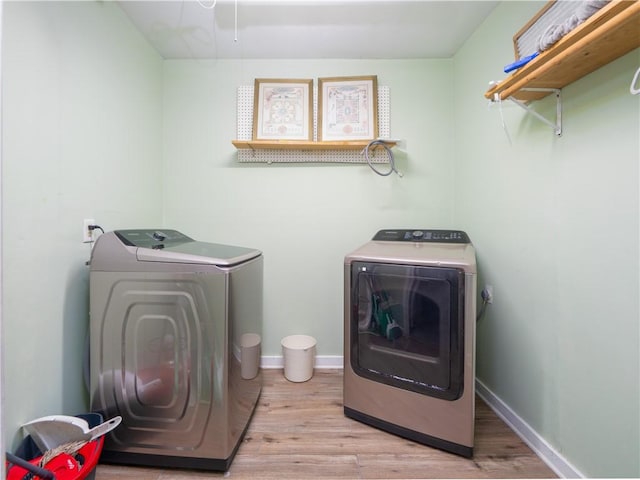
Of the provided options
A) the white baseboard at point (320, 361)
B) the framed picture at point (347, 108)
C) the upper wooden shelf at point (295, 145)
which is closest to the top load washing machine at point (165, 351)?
the white baseboard at point (320, 361)

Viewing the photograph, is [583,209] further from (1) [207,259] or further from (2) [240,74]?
(2) [240,74]

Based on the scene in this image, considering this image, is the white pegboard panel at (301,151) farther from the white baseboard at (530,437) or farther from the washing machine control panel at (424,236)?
the white baseboard at (530,437)

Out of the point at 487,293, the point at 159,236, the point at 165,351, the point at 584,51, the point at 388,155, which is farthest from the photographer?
the point at 388,155

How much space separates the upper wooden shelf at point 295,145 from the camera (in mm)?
1867

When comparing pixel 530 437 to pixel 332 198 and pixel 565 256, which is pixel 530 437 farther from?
pixel 332 198

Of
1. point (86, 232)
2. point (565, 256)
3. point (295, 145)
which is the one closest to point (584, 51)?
point (565, 256)

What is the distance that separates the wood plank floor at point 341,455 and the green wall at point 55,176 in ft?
1.88

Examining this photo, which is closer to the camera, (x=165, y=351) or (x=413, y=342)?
(x=165, y=351)

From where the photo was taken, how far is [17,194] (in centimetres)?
104

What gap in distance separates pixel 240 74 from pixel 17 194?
1.59m

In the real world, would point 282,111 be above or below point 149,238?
above

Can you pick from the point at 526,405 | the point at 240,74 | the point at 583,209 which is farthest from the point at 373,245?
the point at 240,74

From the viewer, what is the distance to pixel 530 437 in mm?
1348

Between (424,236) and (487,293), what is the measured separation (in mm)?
519
